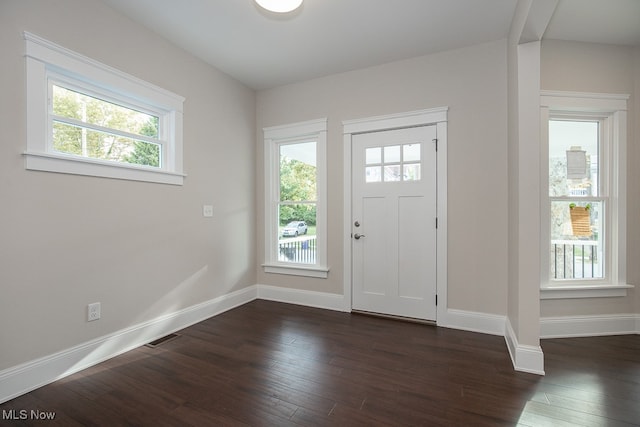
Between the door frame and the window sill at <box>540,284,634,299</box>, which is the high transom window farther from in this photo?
the window sill at <box>540,284,634,299</box>

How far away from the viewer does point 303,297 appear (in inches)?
146

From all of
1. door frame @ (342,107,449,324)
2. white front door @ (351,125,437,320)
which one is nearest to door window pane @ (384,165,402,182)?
white front door @ (351,125,437,320)

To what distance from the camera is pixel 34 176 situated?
1.96 metres

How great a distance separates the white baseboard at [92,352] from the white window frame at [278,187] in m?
0.96

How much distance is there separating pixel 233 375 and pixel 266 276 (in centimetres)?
191

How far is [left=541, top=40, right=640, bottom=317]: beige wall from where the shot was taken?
277cm

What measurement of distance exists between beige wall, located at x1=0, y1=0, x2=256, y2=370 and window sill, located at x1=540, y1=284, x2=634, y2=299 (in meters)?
3.40

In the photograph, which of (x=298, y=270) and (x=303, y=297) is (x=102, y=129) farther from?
(x=303, y=297)

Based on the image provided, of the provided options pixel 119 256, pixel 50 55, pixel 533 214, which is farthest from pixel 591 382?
pixel 50 55

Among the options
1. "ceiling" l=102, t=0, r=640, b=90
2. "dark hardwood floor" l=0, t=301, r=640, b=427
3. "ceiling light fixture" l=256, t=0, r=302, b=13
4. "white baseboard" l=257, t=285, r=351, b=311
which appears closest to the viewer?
"dark hardwood floor" l=0, t=301, r=640, b=427

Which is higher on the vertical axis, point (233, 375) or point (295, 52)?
point (295, 52)

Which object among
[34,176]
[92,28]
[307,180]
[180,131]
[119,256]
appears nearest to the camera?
[34,176]

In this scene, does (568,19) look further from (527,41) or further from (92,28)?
(92,28)

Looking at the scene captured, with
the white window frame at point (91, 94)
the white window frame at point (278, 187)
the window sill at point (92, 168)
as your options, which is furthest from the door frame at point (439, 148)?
the window sill at point (92, 168)
